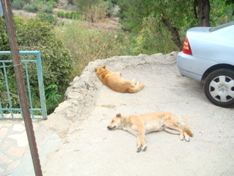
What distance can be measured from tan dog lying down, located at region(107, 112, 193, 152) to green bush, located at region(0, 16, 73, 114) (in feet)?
9.17

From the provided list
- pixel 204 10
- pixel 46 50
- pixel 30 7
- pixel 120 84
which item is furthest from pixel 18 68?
pixel 30 7

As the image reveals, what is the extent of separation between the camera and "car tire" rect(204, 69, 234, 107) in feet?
15.5

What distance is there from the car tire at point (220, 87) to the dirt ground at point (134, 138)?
0.17 metres

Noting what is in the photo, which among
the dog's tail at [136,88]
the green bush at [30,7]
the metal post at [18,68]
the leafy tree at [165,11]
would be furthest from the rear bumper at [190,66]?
the green bush at [30,7]

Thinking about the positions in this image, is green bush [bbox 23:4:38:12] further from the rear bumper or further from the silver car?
the silver car

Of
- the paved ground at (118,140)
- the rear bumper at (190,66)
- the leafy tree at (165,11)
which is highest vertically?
the leafy tree at (165,11)

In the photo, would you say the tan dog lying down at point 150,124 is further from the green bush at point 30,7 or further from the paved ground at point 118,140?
the green bush at point 30,7

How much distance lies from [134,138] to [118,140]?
0.88 ft

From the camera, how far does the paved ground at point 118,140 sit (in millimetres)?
3422

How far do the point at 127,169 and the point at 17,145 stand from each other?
73.0 inches

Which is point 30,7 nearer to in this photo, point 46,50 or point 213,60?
point 46,50

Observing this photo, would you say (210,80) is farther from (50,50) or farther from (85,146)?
(50,50)

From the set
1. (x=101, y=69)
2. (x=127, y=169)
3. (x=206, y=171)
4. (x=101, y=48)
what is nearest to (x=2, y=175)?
(x=127, y=169)

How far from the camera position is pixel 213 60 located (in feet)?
16.0
